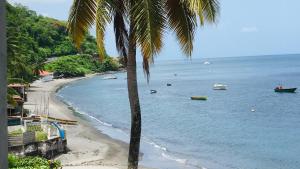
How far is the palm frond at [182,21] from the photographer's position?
12570mm

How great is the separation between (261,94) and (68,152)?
74357mm

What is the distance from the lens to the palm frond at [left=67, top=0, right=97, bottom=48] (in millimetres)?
12055

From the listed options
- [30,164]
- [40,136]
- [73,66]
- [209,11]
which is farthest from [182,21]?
[73,66]

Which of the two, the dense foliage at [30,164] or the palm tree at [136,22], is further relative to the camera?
the dense foliage at [30,164]

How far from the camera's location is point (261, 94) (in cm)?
10606

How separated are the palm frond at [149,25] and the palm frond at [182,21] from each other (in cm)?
50

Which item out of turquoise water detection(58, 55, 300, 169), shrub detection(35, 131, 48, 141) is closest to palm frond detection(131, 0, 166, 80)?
shrub detection(35, 131, 48, 141)

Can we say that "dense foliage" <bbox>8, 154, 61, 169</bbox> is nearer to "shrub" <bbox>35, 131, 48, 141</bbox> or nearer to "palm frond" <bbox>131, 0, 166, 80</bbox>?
"palm frond" <bbox>131, 0, 166, 80</bbox>

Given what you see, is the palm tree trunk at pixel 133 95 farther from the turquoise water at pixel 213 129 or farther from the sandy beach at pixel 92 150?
the turquoise water at pixel 213 129

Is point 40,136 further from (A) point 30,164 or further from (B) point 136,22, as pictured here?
(B) point 136,22

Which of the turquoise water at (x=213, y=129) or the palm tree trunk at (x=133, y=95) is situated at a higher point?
the palm tree trunk at (x=133, y=95)

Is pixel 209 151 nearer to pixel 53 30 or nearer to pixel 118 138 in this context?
pixel 118 138

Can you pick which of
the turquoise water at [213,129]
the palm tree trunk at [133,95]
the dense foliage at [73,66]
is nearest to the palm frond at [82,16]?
the palm tree trunk at [133,95]

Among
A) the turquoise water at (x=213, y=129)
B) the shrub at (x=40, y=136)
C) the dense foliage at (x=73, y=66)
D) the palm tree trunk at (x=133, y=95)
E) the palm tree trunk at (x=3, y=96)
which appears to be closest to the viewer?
the palm tree trunk at (x=3, y=96)
